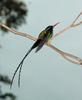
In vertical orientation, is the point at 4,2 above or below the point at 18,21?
above

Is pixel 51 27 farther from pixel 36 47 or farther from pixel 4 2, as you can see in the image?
pixel 4 2

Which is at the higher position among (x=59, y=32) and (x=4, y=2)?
(x=4, y=2)

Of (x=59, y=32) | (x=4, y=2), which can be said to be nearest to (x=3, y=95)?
(x=4, y=2)

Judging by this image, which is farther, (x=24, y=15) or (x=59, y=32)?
(x=24, y=15)

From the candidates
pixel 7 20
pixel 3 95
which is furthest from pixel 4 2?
pixel 3 95

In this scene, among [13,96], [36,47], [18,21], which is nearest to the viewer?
[36,47]

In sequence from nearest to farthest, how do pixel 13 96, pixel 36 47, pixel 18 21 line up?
1. pixel 36 47
2. pixel 13 96
3. pixel 18 21

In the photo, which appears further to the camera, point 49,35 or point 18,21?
point 18,21

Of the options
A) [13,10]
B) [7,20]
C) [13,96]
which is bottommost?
[13,96]

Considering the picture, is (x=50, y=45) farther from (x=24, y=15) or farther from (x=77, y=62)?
(x=24, y=15)
